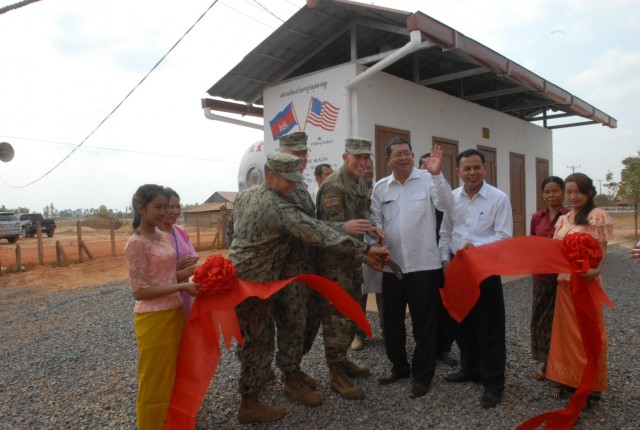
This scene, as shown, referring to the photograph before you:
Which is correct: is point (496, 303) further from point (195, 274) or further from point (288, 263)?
point (195, 274)

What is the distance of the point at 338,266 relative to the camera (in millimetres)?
3199

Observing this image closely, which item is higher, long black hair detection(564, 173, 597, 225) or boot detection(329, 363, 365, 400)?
long black hair detection(564, 173, 597, 225)

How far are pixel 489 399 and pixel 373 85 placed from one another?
5186 mm

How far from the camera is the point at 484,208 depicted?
3.12 metres

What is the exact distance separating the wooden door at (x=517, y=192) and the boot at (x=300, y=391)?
8673 millimetres

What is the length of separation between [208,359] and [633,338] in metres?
4.30

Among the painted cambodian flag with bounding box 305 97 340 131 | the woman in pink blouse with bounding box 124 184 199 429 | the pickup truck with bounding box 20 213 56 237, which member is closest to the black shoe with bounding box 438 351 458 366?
the woman in pink blouse with bounding box 124 184 199 429

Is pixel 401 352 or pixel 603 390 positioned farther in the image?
pixel 401 352

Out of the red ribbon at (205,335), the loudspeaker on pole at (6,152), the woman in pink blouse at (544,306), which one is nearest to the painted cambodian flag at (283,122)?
the woman in pink blouse at (544,306)

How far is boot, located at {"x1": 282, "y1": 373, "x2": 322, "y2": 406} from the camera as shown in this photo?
3020mm

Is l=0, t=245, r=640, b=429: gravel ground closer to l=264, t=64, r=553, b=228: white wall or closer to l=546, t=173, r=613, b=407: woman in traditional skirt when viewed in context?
l=546, t=173, r=613, b=407: woman in traditional skirt

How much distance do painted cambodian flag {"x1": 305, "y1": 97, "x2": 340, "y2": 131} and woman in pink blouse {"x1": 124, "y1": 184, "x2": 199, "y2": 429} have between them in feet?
14.9

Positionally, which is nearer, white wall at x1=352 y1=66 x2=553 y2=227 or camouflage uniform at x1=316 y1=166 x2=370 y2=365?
camouflage uniform at x1=316 y1=166 x2=370 y2=365

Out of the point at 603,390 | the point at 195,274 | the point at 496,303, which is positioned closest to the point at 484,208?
the point at 496,303
